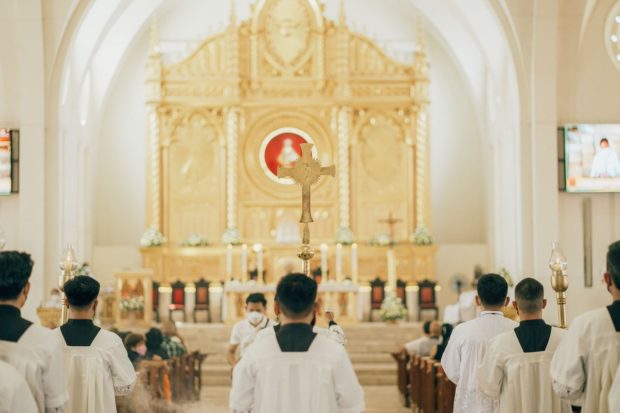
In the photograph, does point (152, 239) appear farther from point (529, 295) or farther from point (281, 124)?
point (529, 295)

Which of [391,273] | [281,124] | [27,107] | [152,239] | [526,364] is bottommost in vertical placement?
[391,273]

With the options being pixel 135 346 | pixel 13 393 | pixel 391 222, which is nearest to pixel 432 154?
pixel 391 222

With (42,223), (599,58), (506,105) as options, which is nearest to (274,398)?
(42,223)

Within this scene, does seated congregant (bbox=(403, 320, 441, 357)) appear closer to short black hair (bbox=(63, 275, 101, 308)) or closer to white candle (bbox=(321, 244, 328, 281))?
white candle (bbox=(321, 244, 328, 281))

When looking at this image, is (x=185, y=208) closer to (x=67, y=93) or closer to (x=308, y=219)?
(x=67, y=93)

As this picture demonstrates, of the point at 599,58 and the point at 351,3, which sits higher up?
the point at 351,3

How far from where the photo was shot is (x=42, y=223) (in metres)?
18.9

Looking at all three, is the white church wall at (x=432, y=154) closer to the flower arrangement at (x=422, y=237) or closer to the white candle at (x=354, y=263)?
the flower arrangement at (x=422, y=237)

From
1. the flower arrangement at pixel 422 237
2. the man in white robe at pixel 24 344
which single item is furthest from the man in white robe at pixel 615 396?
the flower arrangement at pixel 422 237

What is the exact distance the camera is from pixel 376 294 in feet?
75.2

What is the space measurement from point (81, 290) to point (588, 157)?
14122 mm

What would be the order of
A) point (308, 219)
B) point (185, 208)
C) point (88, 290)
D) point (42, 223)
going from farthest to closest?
point (185, 208)
point (42, 223)
point (308, 219)
point (88, 290)

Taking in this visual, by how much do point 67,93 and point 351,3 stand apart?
303 inches

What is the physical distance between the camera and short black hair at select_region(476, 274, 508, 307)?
746 centimetres
